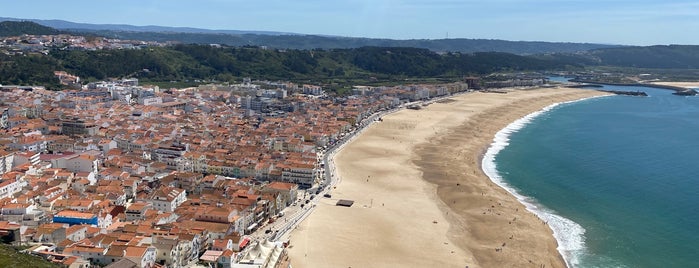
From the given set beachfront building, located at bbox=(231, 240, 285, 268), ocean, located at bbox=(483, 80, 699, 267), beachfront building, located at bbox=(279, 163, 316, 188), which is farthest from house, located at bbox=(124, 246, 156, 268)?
ocean, located at bbox=(483, 80, 699, 267)

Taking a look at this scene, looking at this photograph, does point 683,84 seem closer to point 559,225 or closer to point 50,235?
point 559,225

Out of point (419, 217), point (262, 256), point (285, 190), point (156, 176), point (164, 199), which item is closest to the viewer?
point (262, 256)

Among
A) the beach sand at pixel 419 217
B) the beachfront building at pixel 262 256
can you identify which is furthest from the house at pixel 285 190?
the beachfront building at pixel 262 256

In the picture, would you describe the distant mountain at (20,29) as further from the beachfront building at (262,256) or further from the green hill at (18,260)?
the beachfront building at (262,256)

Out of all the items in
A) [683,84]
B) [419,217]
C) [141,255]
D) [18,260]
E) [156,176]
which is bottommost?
[419,217]

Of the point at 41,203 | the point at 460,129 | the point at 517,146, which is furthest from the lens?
the point at 460,129

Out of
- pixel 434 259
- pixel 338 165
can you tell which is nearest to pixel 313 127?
pixel 338 165

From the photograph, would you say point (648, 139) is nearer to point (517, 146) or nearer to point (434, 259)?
point (517, 146)

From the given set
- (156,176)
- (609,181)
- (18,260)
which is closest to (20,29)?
(156,176)
